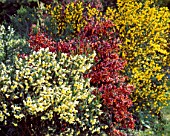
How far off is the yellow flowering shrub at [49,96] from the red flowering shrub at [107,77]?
0.19m

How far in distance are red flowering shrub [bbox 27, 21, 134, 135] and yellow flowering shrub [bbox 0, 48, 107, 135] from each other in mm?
190

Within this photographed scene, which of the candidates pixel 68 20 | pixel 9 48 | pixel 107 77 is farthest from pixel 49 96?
pixel 68 20

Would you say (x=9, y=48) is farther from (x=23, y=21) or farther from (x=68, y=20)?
(x=23, y=21)

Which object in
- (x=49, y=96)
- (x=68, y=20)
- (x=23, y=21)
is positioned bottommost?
(x=49, y=96)

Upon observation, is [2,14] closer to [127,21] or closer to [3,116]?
[127,21]

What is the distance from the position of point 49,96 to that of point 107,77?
1.11m

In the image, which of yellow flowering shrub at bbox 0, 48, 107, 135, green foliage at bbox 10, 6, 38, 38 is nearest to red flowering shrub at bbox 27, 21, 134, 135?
yellow flowering shrub at bbox 0, 48, 107, 135

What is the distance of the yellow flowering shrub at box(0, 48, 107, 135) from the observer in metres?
4.05

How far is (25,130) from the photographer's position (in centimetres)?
445

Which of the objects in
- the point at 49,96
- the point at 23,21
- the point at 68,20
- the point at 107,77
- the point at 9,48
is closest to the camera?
the point at 49,96

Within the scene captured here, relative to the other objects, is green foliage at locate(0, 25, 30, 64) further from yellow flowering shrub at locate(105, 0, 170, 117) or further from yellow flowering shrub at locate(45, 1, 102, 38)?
yellow flowering shrub at locate(105, 0, 170, 117)

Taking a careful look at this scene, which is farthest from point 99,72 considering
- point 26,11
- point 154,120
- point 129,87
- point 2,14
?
point 2,14

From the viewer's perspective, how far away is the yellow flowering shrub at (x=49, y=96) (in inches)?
159

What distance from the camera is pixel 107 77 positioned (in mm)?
4914
